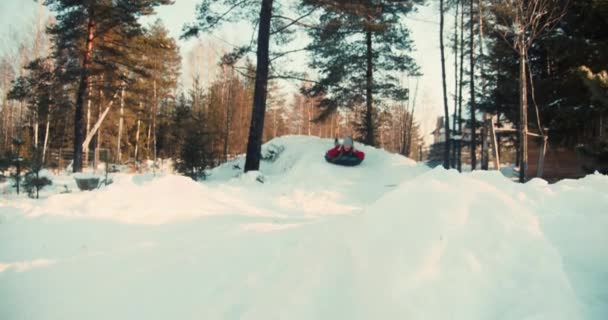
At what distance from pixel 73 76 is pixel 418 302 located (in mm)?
16111

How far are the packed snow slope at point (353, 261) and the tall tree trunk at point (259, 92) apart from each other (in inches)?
234

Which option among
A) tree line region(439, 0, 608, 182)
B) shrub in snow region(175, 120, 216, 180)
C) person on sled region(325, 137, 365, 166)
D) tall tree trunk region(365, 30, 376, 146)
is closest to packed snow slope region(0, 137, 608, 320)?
shrub in snow region(175, 120, 216, 180)

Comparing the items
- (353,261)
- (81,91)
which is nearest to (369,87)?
(81,91)

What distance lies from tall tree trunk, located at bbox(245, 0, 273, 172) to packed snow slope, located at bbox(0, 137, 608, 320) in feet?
19.5

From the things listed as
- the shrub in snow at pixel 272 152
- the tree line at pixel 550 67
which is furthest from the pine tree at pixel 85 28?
the tree line at pixel 550 67

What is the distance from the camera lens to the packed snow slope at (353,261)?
6.44 feet

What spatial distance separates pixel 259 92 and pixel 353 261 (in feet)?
27.4

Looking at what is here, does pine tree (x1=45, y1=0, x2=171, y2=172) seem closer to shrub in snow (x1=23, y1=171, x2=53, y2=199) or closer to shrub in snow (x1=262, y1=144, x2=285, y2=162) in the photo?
shrub in snow (x1=23, y1=171, x2=53, y2=199)

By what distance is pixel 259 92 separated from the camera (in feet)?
33.9

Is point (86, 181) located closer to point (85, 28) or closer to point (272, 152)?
point (272, 152)

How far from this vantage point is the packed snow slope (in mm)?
1963

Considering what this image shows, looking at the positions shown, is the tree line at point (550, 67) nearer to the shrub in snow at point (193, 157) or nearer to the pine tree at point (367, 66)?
the pine tree at point (367, 66)

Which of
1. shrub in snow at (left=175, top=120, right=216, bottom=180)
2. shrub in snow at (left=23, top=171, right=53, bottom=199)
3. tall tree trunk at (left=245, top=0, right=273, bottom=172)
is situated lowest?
shrub in snow at (left=23, top=171, right=53, bottom=199)

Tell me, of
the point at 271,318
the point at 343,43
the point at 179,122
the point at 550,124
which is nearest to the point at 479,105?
the point at 550,124
